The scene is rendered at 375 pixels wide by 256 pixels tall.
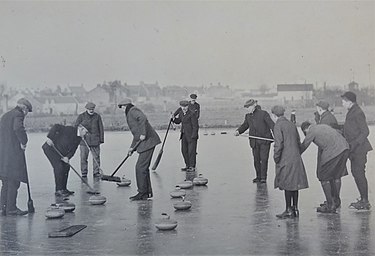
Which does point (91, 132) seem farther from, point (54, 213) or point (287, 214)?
point (287, 214)

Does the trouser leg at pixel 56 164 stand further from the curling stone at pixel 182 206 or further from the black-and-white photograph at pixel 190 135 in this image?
the curling stone at pixel 182 206

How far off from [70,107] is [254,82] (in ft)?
19.7

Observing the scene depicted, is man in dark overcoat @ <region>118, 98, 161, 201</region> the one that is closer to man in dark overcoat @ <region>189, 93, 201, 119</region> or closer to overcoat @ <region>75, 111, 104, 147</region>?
overcoat @ <region>75, 111, 104, 147</region>

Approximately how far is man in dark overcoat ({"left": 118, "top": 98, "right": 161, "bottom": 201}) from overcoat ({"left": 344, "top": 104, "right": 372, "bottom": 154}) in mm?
3022

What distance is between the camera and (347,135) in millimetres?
6781

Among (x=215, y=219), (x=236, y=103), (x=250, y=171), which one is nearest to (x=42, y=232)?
(x=215, y=219)

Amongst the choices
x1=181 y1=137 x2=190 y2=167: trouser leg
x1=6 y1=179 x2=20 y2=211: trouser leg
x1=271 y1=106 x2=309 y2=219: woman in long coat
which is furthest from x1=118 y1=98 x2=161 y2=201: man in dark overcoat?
x1=181 y1=137 x2=190 y2=167: trouser leg

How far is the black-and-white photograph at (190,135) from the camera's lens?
567 cm

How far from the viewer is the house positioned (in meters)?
14.5

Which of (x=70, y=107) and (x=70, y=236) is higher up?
(x=70, y=107)

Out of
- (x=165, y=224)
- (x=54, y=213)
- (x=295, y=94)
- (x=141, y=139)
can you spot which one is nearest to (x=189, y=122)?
(x=141, y=139)

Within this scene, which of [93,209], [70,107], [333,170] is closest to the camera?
[333,170]

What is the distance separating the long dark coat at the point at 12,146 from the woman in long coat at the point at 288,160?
3.47 meters

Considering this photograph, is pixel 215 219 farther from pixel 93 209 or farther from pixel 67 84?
pixel 67 84
